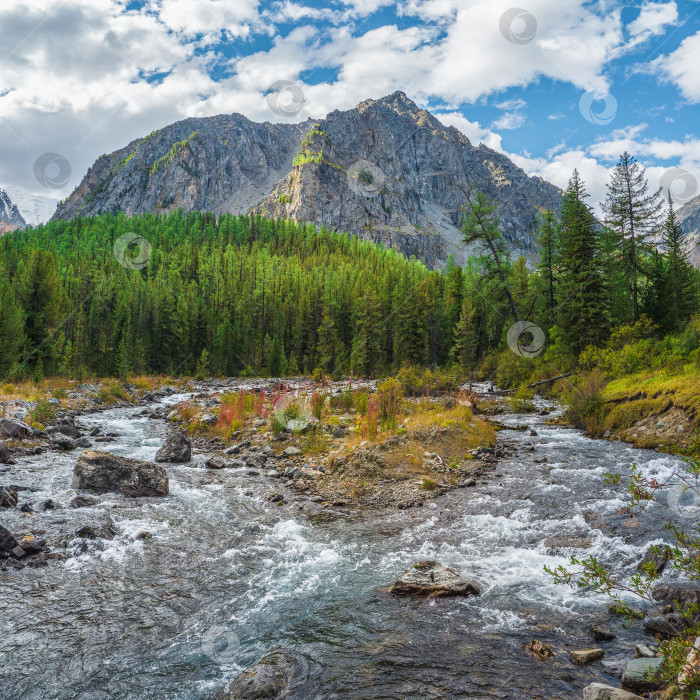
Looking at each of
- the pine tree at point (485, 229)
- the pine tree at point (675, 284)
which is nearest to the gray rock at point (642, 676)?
the pine tree at point (675, 284)

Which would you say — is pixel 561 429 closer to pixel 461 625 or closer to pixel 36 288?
pixel 461 625

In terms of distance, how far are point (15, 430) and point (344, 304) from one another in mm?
63324

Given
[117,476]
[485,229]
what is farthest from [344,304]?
[117,476]

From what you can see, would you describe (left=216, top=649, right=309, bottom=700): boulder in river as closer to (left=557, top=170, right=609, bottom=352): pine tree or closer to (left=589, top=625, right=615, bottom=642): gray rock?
(left=589, top=625, right=615, bottom=642): gray rock

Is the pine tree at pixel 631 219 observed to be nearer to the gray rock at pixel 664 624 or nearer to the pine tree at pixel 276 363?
the gray rock at pixel 664 624

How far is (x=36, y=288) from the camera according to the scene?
41969 mm

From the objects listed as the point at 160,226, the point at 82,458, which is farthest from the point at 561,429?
the point at 160,226

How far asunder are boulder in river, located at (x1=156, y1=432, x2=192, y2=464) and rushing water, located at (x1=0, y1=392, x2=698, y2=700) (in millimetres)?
3879

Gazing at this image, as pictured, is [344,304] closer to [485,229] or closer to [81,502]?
[485,229]

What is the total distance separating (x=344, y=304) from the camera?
78438 mm

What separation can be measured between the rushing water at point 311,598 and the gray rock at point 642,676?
0.29 m

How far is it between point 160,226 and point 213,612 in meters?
191

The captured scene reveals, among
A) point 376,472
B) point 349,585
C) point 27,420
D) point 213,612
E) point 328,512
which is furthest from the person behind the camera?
point 27,420

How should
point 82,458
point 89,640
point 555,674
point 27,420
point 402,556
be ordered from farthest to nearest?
point 27,420, point 82,458, point 402,556, point 89,640, point 555,674
